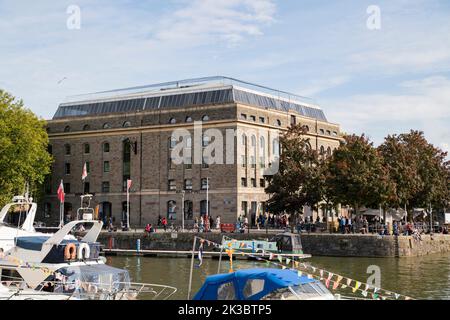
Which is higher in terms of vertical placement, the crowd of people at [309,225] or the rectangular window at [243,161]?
the rectangular window at [243,161]

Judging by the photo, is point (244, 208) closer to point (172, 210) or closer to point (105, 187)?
point (172, 210)

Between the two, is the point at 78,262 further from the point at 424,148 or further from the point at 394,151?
the point at 424,148

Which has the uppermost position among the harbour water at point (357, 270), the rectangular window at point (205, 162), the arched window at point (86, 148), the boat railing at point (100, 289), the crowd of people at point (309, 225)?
the arched window at point (86, 148)

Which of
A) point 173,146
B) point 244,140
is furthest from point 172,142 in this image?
point 244,140

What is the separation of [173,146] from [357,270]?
35.7 meters

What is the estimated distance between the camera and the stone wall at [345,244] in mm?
54469

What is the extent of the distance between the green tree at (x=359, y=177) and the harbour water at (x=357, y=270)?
7536mm

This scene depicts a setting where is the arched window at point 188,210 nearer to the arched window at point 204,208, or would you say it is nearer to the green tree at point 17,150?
the arched window at point 204,208

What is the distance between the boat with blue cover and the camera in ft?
60.4

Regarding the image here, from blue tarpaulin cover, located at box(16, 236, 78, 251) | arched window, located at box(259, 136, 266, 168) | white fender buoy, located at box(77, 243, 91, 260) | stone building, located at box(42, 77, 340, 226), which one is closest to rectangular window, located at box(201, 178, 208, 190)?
stone building, located at box(42, 77, 340, 226)

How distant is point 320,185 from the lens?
205 feet

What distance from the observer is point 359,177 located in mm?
58344

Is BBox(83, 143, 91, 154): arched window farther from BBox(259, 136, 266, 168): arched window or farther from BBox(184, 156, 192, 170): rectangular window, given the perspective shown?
BBox(259, 136, 266, 168): arched window

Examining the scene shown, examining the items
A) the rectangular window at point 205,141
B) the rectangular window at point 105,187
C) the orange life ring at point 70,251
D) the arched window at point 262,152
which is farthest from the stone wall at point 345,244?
the orange life ring at point 70,251
